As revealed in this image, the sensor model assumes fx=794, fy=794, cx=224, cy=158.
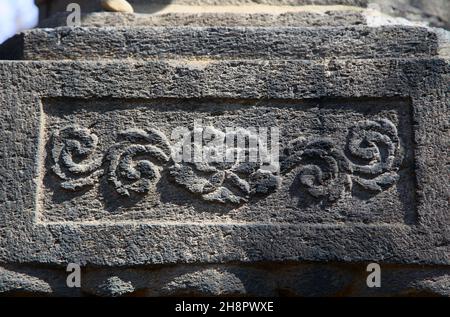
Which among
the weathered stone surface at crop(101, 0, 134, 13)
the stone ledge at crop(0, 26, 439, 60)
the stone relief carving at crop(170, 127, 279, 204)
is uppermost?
the weathered stone surface at crop(101, 0, 134, 13)

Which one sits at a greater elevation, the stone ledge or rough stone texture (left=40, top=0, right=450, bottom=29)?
rough stone texture (left=40, top=0, right=450, bottom=29)

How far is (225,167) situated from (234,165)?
2 cm

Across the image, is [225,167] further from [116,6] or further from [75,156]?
[116,6]

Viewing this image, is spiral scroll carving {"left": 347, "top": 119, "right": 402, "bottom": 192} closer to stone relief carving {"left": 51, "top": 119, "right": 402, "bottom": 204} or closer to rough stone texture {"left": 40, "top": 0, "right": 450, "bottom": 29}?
stone relief carving {"left": 51, "top": 119, "right": 402, "bottom": 204}

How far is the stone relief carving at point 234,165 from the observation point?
1908 mm

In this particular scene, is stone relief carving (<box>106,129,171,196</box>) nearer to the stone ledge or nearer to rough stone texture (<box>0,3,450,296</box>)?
rough stone texture (<box>0,3,450,296</box>)

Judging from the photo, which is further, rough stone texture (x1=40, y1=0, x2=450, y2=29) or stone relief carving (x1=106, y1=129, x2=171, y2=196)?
rough stone texture (x1=40, y1=0, x2=450, y2=29)

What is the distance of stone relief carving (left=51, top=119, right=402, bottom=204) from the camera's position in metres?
1.91

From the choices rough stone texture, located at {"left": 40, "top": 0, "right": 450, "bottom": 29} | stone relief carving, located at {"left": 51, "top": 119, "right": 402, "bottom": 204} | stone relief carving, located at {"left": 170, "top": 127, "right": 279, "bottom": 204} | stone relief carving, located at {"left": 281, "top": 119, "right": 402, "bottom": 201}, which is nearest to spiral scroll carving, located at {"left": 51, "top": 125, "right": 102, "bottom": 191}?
stone relief carving, located at {"left": 51, "top": 119, "right": 402, "bottom": 204}

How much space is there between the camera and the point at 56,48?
78.4 inches

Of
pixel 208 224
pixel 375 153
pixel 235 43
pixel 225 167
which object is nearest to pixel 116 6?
pixel 235 43

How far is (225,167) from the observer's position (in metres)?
1.92

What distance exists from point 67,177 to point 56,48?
332 mm

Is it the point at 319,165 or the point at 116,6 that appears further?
the point at 116,6
